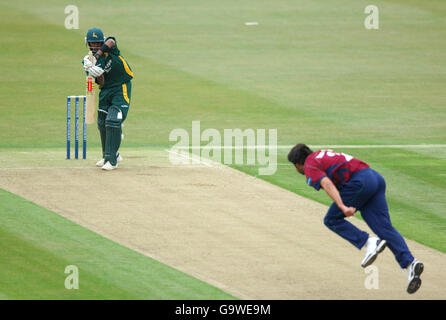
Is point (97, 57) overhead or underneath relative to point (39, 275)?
overhead

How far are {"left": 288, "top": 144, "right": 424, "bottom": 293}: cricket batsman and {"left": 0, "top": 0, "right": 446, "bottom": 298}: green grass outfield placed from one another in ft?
6.46

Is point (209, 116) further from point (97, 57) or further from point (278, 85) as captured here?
point (97, 57)

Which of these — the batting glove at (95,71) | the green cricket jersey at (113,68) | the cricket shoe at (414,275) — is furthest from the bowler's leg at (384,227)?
the green cricket jersey at (113,68)

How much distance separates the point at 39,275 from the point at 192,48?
76.5 ft

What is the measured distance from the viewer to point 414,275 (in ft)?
30.3

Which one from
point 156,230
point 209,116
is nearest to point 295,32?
point 209,116

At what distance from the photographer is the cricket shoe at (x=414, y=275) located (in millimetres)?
9164

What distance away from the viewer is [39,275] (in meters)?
9.70

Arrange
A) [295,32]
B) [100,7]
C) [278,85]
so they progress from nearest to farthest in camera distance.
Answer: [278,85] < [295,32] < [100,7]

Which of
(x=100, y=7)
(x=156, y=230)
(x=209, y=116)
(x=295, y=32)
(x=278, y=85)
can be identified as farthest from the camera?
(x=100, y=7)

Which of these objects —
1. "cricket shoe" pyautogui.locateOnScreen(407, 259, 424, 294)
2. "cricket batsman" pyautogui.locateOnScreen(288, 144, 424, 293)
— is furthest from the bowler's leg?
"cricket shoe" pyautogui.locateOnScreen(407, 259, 424, 294)

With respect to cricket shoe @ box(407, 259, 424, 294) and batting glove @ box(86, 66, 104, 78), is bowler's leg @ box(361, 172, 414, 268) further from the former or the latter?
batting glove @ box(86, 66, 104, 78)

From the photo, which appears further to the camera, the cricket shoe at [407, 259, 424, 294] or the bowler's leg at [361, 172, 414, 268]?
the bowler's leg at [361, 172, 414, 268]

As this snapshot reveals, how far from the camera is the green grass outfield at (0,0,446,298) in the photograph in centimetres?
1643
